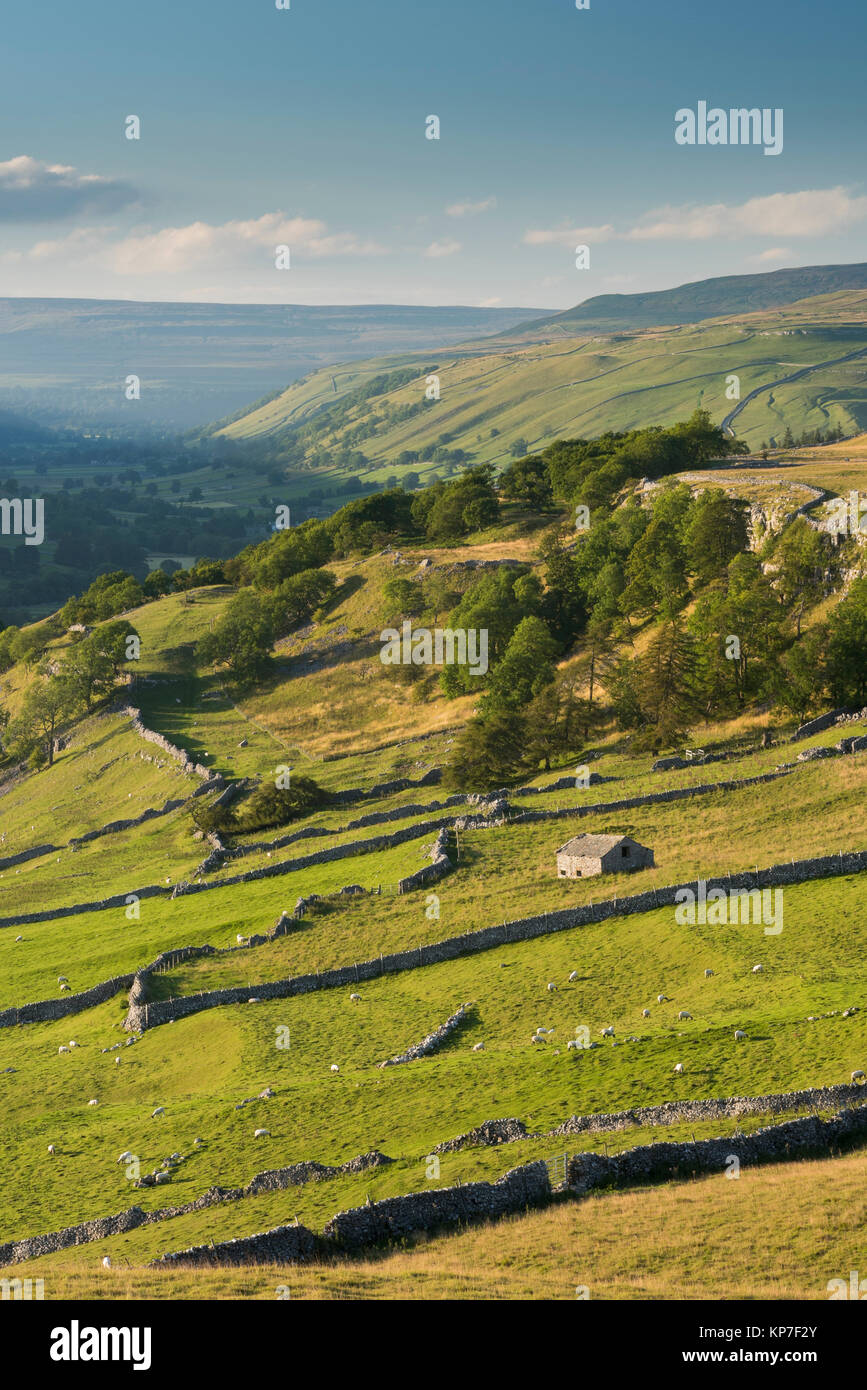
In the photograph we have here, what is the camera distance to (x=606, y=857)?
49781 millimetres

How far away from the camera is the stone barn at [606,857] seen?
49906 millimetres

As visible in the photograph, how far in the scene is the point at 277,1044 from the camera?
135 ft

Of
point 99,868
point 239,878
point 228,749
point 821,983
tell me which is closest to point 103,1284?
point 821,983

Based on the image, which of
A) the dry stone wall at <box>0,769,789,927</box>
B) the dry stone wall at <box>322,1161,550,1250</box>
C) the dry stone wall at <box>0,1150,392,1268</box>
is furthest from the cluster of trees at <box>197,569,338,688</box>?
the dry stone wall at <box>322,1161,550,1250</box>

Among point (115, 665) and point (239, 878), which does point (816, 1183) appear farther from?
point (115, 665)

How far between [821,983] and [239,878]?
1350 inches

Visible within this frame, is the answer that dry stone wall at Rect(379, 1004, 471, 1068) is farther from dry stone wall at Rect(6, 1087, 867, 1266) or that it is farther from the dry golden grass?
the dry golden grass

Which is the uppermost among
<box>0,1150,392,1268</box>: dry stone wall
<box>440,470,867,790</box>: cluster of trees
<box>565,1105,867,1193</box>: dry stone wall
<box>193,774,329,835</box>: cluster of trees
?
<box>440,470,867,790</box>: cluster of trees

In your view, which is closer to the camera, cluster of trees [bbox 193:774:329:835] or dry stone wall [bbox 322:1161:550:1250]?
dry stone wall [bbox 322:1161:550:1250]

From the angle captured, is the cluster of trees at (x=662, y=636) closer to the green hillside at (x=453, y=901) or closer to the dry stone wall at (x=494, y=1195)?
the green hillside at (x=453, y=901)

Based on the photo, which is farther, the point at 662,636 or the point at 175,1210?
the point at 662,636

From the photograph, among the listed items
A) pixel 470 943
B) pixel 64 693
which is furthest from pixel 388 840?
pixel 64 693

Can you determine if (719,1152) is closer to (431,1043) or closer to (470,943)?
(431,1043)

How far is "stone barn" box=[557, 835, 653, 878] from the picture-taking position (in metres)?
49.9
